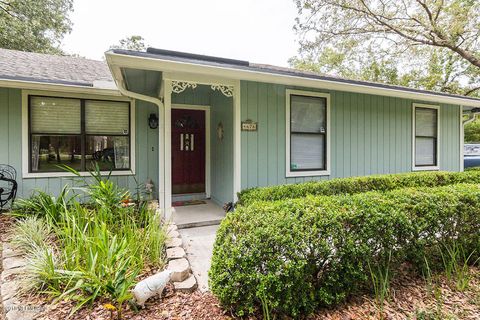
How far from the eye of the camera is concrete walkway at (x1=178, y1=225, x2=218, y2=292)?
286 centimetres

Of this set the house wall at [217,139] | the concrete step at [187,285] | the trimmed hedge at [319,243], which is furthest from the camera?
the house wall at [217,139]

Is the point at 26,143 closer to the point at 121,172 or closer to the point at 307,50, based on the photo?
Result: the point at 121,172

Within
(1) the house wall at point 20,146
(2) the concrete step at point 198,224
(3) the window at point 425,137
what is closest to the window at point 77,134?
(1) the house wall at point 20,146

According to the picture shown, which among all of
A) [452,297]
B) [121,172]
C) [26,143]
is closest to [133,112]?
[121,172]

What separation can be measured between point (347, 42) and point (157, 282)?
12.9 meters

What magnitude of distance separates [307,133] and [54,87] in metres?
4.71

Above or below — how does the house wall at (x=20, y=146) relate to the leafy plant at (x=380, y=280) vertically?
above

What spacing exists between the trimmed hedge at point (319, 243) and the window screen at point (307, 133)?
2.43 metres

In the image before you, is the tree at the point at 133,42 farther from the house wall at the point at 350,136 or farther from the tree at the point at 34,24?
the house wall at the point at 350,136

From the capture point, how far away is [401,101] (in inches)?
253

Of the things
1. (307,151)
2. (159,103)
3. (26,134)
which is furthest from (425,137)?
(26,134)

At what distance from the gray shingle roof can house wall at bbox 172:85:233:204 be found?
6.12 feet

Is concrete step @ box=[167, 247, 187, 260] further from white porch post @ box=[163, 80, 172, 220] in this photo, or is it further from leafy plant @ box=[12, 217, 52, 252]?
leafy plant @ box=[12, 217, 52, 252]

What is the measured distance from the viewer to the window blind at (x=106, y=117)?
17.5 feet
